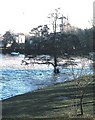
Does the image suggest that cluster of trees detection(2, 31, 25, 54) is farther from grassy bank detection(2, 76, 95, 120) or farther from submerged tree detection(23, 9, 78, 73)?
grassy bank detection(2, 76, 95, 120)

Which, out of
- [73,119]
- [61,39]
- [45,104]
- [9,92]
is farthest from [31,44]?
[73,119]

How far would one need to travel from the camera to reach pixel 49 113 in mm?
14906

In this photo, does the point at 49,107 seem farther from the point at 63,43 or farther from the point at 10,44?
the point at 10,44

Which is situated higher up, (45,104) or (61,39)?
(61,39)

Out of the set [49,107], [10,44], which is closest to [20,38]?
[10,44]

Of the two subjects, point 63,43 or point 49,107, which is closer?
point 49,107

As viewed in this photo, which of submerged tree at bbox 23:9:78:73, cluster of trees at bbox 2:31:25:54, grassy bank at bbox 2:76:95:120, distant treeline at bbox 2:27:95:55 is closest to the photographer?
grassy bank at bbox 2:76:95:120

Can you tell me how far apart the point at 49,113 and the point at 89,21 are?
27.8 metres

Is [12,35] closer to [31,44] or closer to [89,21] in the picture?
[31,44]

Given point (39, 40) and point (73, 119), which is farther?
point (39, 40)

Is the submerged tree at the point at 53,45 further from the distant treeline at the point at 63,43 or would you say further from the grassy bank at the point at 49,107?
the grassy bank at the point at 49,107

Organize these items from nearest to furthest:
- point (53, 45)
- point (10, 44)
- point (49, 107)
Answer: point (49, 107) → point (53, 45) → point (10, 44)

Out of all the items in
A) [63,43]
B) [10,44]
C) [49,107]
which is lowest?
[49,107]

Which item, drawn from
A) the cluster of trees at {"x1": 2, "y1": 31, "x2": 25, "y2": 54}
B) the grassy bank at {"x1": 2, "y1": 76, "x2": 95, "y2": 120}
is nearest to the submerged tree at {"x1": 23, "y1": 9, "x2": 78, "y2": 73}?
the cluster of trees at {"x1": 2, "y1": 31, "x2": 25, "y2": 54}
